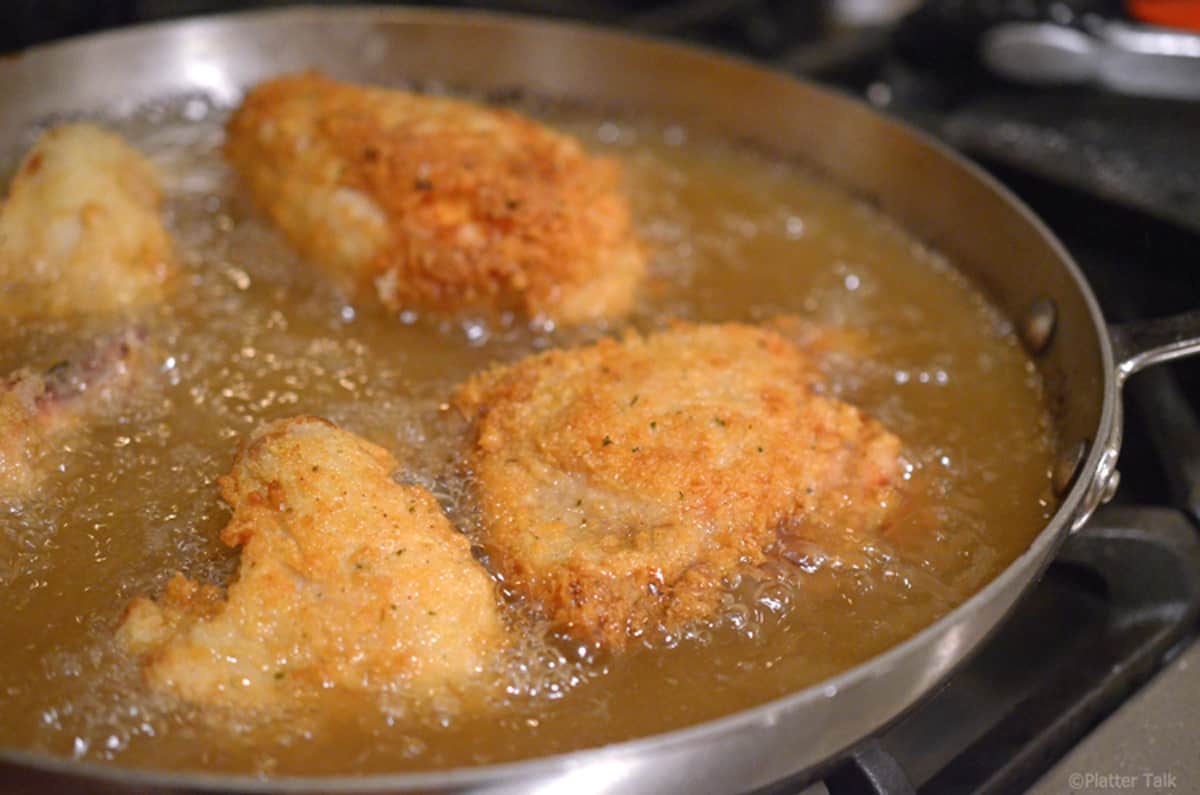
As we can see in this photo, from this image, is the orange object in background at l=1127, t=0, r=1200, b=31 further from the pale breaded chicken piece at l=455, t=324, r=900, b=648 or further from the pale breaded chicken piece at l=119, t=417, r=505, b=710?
the pale breaded chicken piece at l=119, t=417, r=505, b=710

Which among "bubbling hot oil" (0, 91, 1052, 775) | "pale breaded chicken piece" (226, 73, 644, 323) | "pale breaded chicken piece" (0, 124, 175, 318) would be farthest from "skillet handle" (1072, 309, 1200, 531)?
"pale breaded chicken piece" (0, 124, 175, 318)

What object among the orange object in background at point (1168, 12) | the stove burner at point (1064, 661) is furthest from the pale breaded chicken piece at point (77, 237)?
the orange object in background at point (1168, 12)

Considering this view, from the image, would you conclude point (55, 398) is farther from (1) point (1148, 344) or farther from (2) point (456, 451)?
(1) point (1148, 344)

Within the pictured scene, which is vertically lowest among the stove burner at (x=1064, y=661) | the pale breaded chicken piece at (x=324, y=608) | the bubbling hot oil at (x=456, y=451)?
the stove burner at (x=1064, y=661)

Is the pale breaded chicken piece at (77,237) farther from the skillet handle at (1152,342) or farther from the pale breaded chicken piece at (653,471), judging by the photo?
the skillet handle at (1152,342)

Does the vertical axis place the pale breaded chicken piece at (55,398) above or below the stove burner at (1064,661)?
above

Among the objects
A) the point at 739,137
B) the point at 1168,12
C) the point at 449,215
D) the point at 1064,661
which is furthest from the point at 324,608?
the point at 1168,12
